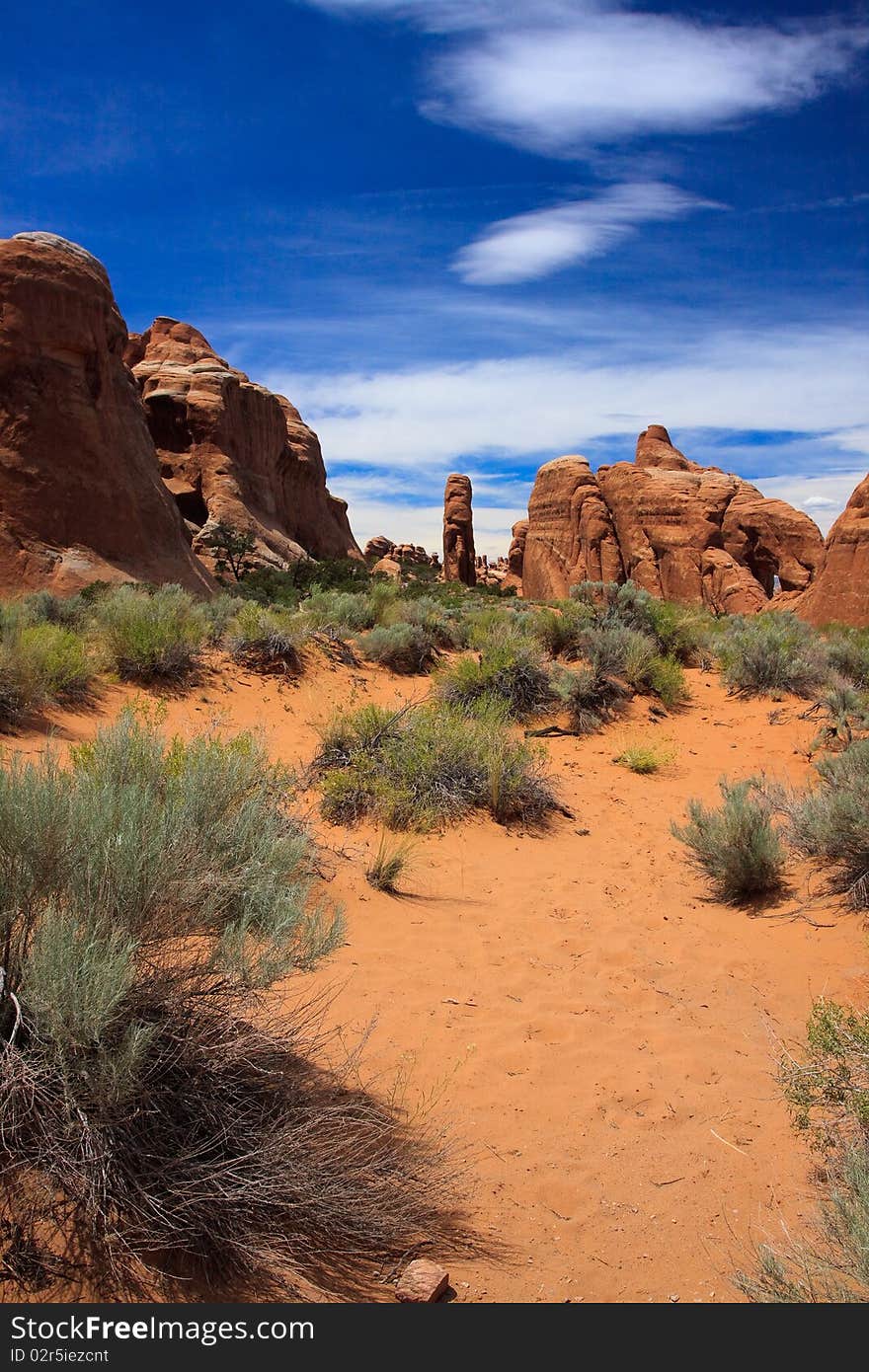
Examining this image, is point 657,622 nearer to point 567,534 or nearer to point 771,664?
point 771,664

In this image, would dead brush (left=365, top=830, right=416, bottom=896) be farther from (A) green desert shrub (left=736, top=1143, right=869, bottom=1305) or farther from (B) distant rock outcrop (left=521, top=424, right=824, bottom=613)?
(B) distant rock outcrop (left=521, top=424, right=824, bottom=613)

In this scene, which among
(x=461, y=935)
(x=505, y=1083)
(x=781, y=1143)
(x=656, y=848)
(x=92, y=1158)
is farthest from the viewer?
(x=656, y=848)

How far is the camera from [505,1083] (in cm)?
386

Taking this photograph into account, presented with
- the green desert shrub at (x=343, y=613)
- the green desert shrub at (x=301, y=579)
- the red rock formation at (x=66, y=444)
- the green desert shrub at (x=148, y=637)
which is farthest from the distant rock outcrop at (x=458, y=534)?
the green desert shrub at (x=148, y=637)

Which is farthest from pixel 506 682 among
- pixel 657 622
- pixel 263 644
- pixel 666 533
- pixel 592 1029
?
pixel 666 533

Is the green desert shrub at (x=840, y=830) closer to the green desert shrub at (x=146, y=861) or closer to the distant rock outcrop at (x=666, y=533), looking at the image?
the green desert shrub at (x=146, y=861)

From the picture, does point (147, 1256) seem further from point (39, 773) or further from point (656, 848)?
point (656, 848)

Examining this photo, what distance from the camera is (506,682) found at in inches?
452

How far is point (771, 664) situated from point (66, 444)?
1419 cm

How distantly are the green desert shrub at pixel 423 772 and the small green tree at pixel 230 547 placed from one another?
20.9m

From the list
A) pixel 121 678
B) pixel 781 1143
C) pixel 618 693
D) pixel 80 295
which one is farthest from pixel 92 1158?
pixel 80 295

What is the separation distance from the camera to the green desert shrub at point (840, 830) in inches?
224

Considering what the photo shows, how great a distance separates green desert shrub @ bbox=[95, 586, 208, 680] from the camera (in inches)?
406

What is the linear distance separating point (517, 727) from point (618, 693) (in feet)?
6.23
